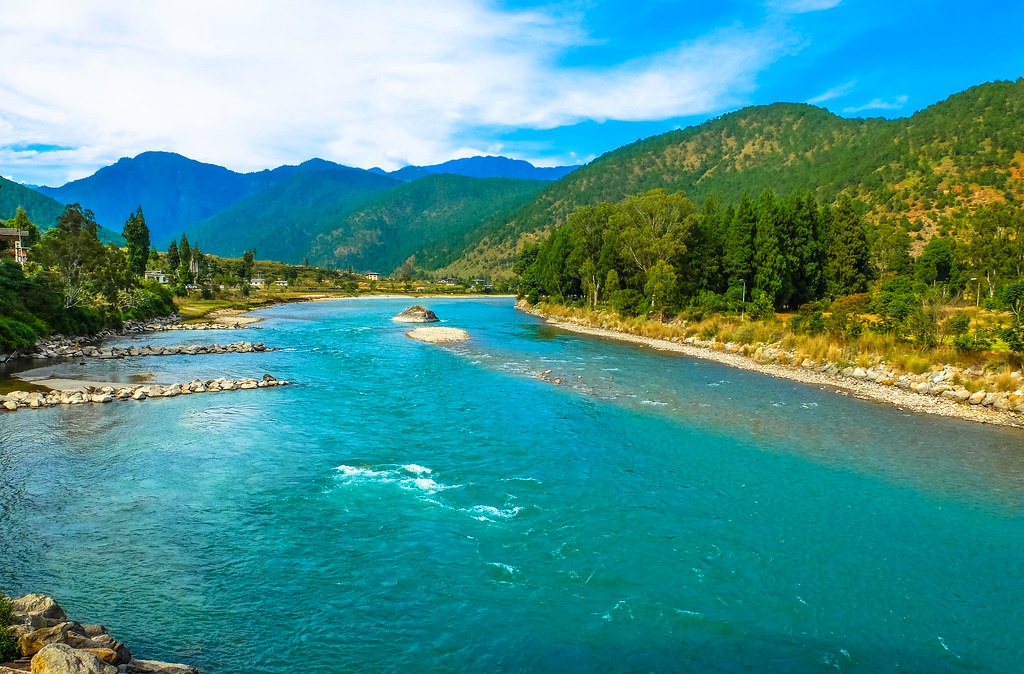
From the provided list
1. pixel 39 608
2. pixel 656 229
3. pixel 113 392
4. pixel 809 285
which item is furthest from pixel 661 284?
pixel 39 608

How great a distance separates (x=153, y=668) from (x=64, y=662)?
1.82m

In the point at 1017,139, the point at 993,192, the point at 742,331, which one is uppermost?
the point at 1017,139

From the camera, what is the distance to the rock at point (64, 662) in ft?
25.2

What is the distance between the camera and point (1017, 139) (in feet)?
332

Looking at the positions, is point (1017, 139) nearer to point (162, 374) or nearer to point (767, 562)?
point (767, 562)

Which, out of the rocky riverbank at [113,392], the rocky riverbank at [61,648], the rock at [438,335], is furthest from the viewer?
the rock at [438,335]

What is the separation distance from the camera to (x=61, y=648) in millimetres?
8219

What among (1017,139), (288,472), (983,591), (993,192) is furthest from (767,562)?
(1017,139)

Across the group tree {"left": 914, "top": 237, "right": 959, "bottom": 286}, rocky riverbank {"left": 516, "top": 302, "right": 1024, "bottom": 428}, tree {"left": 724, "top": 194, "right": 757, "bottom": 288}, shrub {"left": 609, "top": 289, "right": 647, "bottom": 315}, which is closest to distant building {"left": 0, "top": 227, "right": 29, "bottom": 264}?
shrub {"left": 609, "top": 289, "right": 647, "bottom": 315}

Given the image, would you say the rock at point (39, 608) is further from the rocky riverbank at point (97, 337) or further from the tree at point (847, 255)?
the tree at point (847, 255)

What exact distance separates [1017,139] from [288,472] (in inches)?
5161

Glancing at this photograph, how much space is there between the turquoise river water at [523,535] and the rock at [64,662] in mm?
2356

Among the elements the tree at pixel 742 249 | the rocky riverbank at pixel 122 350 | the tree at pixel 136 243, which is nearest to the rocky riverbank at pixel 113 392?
the rocky riverbank at pixel 122 350

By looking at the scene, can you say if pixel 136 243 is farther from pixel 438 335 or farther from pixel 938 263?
pixel 938 263
